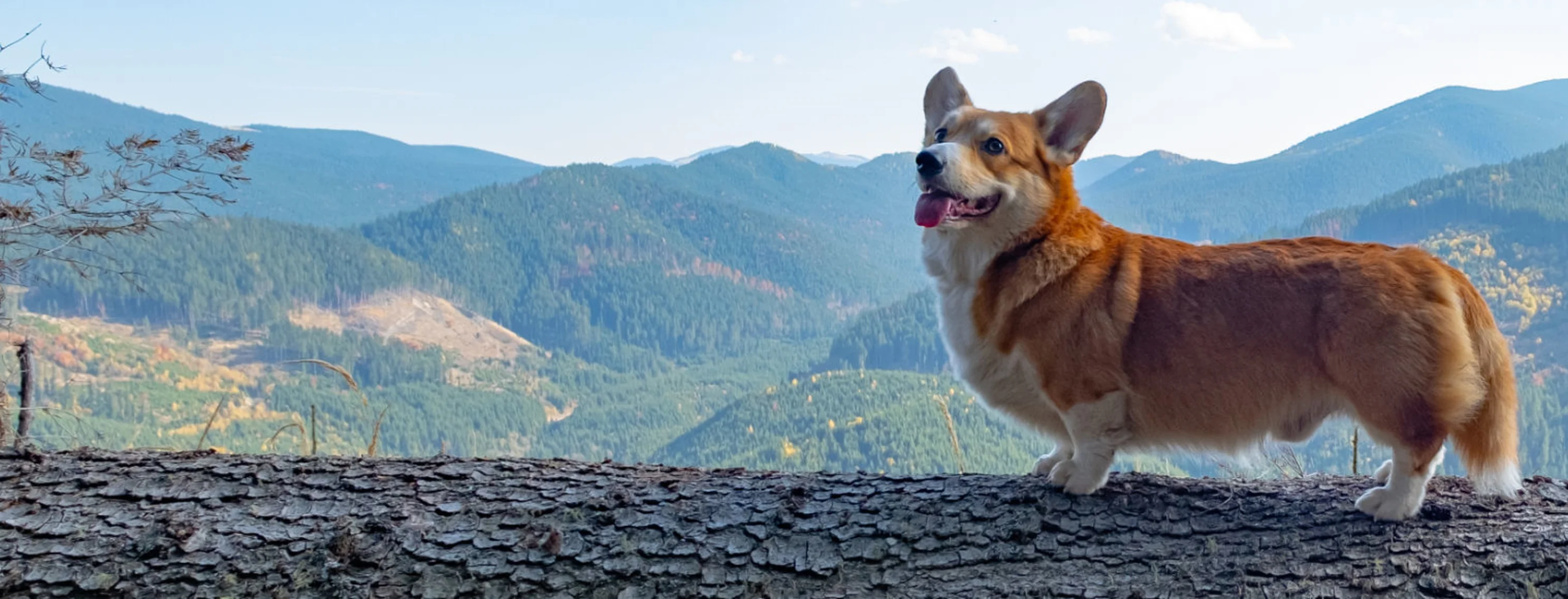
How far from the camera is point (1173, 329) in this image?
4.12m

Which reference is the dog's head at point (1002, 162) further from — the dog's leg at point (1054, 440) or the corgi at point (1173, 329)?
the dog's leg at point (1054, 440)

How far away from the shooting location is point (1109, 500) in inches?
166

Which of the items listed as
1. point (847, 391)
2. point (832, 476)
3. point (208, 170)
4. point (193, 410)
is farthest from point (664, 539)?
point (193, 410)

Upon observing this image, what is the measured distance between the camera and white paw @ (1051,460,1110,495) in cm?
424

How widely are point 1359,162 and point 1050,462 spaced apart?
14947 cm

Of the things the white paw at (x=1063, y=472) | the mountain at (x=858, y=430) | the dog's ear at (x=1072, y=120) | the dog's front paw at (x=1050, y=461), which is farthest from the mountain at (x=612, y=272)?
the white paw at (x=1063, y=472)

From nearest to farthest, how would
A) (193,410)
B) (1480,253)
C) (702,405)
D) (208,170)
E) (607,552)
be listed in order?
(607,552) < (208,170) < (1480,253) < (193,410) < (702,405)

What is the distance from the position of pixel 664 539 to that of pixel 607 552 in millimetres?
245

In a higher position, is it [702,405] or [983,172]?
[983,172]

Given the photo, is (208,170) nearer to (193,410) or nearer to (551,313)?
(193,410)

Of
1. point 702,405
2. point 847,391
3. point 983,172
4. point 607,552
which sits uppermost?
point 983,172

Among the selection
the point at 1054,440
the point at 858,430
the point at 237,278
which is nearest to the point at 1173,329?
the point at 1054,440

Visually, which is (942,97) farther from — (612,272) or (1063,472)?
(612,272)

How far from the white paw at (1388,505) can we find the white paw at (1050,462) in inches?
49.5
